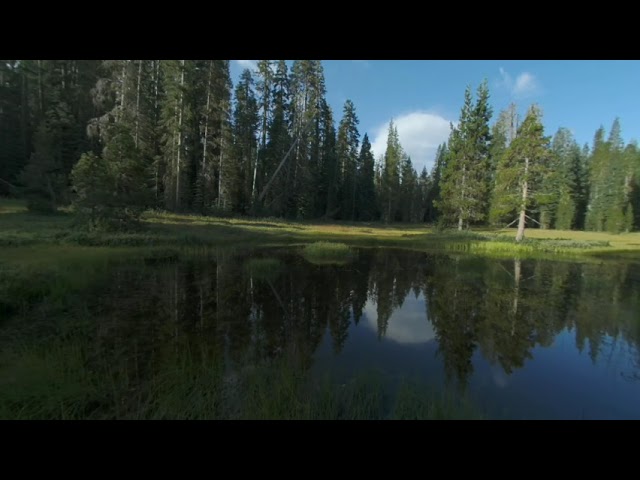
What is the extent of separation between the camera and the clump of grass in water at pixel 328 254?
20.1 metres

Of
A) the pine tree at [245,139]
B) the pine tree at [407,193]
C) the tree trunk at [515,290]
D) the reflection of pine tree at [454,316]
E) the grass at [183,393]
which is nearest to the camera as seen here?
the grass at [183,393]

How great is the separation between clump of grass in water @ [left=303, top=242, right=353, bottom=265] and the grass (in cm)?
1374

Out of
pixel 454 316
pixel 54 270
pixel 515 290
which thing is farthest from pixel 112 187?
pixel 515 290

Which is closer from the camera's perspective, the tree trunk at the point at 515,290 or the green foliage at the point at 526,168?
the tree trunk at the point at 515,290

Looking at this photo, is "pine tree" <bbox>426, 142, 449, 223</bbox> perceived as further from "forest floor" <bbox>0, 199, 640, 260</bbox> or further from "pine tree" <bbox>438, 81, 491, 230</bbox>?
"forest floor" <bbox>0, 199, 640, 260</bbox>

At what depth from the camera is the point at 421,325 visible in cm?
1029

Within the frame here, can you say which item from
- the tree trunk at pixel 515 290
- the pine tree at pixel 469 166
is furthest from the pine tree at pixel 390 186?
the tree trunk at pixel 515 290

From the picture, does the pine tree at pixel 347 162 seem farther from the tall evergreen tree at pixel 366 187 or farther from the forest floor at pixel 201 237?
the forest floor at pixel 201 237

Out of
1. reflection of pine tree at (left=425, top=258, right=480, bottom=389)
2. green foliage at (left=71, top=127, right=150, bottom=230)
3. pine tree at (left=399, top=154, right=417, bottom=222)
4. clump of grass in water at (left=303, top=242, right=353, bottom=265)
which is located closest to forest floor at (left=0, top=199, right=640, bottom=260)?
green foliage at (left=71, top=127, right=150, bottom=230)

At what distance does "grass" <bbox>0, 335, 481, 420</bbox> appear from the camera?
442 centimetres

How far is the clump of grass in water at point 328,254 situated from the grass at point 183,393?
13737mm

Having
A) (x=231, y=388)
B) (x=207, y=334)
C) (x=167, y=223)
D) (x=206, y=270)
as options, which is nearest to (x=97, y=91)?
(x=167, y=223)
